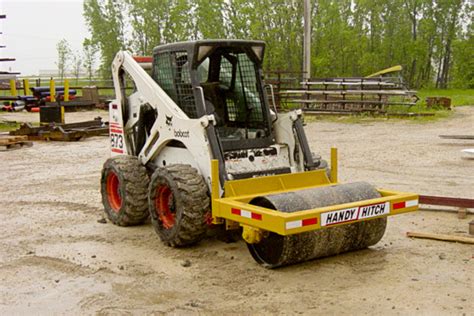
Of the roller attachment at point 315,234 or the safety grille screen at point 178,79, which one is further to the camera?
the safety grille screen at point 178,79

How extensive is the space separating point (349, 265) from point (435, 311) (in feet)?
4.58

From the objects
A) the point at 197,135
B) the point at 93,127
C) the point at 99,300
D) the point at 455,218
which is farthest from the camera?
the point at 93,127

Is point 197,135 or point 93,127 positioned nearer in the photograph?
point 197,135

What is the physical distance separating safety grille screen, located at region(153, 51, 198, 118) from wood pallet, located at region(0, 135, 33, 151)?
10228 millimetres

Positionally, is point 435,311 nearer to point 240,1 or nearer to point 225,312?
point 225,312

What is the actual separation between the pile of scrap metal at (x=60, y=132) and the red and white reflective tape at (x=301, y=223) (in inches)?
542

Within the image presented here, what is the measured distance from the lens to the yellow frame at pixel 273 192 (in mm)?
5984

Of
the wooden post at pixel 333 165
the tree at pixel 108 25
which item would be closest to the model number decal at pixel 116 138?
the wooden post at pixel 333 165

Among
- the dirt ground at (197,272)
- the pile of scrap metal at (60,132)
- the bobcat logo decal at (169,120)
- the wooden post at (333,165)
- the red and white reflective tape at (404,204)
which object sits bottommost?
the dirt ground at (197,272)

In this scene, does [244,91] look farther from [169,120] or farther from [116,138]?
[116,138]

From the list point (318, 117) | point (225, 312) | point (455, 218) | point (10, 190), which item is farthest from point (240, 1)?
point (225, 312)

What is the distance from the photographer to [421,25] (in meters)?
47.8

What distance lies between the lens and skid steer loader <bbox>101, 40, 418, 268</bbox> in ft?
21.3

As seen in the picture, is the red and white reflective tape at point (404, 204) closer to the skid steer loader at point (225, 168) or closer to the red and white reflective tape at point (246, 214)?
the skid steer loader at point (225, 168)
